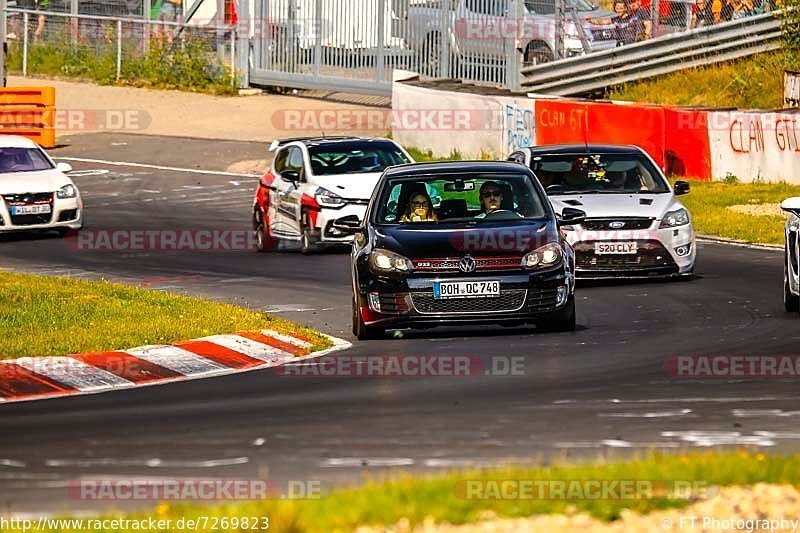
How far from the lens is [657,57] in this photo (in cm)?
3609

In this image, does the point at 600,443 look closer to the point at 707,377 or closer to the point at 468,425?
the point at 468,425

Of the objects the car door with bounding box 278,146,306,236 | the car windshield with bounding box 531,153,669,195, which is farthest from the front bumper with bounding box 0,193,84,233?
the car windshield with bounding box 531,153,669,195

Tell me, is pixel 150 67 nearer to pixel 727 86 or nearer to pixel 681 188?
pixel 727 86

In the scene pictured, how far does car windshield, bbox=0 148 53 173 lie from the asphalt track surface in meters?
8.39

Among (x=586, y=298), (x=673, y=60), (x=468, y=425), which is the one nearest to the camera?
(x=468, y=425)

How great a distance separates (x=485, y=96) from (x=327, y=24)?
9758 mm

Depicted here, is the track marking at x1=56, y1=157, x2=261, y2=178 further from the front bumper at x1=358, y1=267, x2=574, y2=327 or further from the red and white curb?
the front bumper at x1=358, y1=267, x2=574, y2=327

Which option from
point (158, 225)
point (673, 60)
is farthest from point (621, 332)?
point (673, 60)

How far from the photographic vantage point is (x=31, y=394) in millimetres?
11742

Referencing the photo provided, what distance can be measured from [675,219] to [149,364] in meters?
7.42

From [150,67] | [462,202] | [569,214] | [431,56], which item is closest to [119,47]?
[150,67]

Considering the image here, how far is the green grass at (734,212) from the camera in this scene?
24.2 m

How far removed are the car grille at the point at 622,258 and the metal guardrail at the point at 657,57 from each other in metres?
17.0

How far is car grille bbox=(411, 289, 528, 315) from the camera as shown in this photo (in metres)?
14.1
